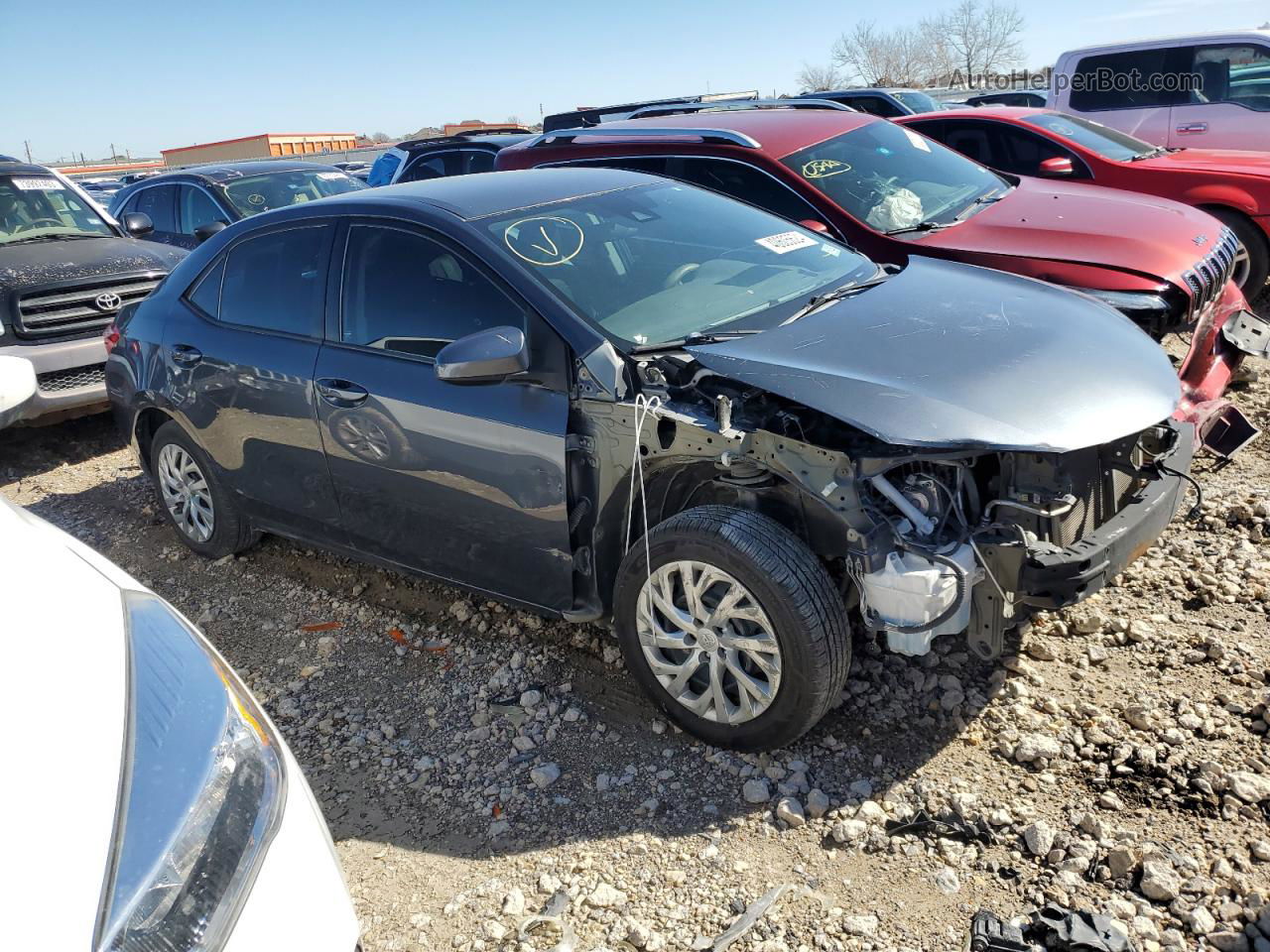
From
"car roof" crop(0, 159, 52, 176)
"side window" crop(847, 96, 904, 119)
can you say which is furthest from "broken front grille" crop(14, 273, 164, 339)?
"side window" crop(847, 96, 904, 119)

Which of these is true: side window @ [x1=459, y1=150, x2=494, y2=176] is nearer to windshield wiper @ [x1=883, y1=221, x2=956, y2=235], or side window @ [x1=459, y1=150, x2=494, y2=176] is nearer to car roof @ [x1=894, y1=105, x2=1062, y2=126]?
car roof @ [x1=894, y1=105, x2=1062, y2=126]

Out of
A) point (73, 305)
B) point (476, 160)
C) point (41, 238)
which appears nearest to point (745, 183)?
point (73, 305)

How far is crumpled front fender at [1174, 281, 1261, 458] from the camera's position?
3816 millimetres

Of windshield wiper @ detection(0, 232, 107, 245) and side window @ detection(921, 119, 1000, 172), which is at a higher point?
side window @ detection(921, 119, 1000, 172)

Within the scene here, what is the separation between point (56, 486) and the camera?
655 centimetres

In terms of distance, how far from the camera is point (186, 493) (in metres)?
5.00

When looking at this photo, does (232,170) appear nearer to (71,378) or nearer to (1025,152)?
(71,378)

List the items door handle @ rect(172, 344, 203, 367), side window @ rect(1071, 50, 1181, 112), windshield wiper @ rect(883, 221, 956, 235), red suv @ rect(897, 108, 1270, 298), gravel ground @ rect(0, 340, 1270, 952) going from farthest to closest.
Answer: side window @ rect(1071, 50, 1181, 112) → red suv @ rect(897, 108, 1270, 298) → windshield wiper @ rect(883, 221, 956, 235) → door handle @ rect(172, 344, 203, 367) → gravel ground @ rect(0, 340, 1270, 952)

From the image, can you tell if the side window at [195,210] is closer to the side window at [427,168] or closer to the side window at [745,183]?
the side window at [427,168]

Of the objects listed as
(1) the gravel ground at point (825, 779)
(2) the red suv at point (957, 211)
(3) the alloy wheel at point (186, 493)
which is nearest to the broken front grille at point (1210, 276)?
(2) the red suv at point (957, 211)

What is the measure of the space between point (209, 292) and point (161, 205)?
20.3ft

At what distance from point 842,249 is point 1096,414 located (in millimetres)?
1689

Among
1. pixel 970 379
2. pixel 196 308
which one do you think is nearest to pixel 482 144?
pixel 196 308

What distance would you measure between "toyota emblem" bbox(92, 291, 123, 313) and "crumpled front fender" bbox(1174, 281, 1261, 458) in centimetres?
665
